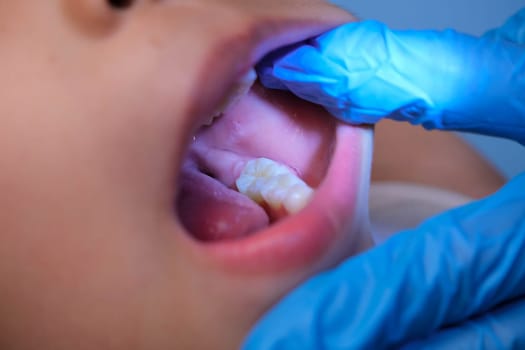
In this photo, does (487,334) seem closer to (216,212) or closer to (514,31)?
(216,212)

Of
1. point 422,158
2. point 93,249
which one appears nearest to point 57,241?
point 93,249

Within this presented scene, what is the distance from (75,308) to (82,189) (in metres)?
0.13

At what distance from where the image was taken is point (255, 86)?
0.84 m

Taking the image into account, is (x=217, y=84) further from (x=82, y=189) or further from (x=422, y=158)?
(x=422, y=158)

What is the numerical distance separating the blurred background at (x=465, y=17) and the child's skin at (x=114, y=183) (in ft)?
3.42

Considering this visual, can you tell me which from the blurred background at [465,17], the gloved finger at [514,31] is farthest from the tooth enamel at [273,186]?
the blurred background at [465,17]

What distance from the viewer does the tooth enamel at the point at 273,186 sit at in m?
0.71

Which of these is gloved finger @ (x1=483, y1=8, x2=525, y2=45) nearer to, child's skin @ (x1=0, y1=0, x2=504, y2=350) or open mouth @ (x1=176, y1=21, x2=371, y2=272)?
open mouth @ (x1=176, y1=21, x2=371, y2=272)

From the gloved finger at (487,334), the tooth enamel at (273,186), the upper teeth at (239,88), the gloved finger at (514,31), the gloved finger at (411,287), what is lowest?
the gloved finger at (487,334)

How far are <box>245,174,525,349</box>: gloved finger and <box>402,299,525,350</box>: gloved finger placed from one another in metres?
0.02

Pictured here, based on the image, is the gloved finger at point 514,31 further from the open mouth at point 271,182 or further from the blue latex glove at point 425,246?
the open mouth at point 271,182

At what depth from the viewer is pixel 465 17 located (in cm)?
153

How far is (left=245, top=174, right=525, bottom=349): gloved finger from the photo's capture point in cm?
62

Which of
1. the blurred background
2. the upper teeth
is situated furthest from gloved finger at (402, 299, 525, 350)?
the blurred background
